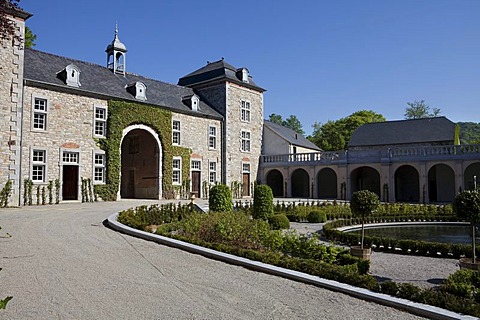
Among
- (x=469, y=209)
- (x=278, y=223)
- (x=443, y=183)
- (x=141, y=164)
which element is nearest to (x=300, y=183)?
(x=443, y=183)

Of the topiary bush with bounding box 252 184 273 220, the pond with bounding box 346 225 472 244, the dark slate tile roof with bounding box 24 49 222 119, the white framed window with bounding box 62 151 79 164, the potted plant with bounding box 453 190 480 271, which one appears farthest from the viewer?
the white framed window with bounding box 62 151 79 164

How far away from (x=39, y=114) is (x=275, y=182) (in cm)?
2079

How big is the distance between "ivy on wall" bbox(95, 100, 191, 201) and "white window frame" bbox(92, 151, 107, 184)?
0.21m

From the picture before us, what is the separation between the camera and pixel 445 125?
3350 cm

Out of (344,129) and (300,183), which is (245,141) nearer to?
(300,183)

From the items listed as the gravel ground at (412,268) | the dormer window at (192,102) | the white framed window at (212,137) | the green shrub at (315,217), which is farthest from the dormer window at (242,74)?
the gravel ground at (412,268)

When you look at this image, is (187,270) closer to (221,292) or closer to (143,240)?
(221,292)

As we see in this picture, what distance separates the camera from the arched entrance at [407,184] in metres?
30.5

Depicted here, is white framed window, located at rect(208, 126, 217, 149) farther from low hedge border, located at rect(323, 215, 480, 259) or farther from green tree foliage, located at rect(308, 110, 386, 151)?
green tree foliage, located at rect(308, 110, 386, 151)

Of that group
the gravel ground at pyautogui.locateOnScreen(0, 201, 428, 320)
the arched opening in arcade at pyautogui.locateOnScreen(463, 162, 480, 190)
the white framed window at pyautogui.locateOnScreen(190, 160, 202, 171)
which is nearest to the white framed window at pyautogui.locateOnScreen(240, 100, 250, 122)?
the white framed window at pyautogui.locateOnScreen(190, 160, 202, 171)

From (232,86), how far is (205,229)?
22.2 metres

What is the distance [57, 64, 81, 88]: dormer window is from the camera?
20.7 m

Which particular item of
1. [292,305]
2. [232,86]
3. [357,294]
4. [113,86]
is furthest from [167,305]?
[232,86]

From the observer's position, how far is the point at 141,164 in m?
27.1
